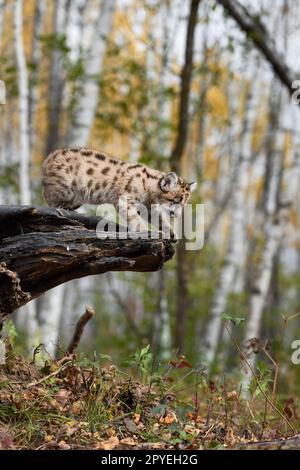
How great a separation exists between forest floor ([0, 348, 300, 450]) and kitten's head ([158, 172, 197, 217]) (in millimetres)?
2453

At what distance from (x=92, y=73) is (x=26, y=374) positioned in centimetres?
922

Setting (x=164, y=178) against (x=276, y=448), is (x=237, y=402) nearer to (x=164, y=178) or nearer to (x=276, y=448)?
(x=276, y=448)

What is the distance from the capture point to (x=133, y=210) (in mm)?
9117

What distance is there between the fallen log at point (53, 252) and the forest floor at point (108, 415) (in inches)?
31.7

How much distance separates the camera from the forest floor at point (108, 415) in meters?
6.27

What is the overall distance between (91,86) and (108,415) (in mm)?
9657

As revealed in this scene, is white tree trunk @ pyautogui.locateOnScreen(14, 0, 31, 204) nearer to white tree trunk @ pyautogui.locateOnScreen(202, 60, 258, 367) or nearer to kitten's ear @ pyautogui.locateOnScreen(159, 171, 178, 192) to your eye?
kitten's ear @ pyautogui.locateOnScreen(159, 171, 178, 192)

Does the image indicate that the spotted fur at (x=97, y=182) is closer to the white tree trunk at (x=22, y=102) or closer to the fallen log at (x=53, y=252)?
the fallen log at (x=53, y=252)

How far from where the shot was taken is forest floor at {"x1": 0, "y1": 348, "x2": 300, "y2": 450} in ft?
20.6

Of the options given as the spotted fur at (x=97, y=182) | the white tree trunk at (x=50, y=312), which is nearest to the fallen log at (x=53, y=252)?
the spotted fur at (x=97, y=182)

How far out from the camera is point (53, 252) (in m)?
6.71

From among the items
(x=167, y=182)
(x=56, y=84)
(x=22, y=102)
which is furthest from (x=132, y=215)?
(x=56, y=84)
